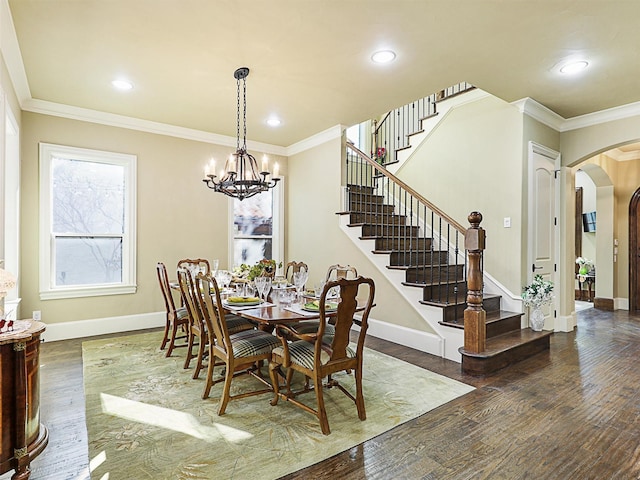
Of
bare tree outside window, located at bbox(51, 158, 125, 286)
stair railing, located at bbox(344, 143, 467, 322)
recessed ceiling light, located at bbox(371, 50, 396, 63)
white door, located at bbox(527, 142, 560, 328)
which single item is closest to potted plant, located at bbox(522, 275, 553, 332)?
white door, located at bbox(527, 142, 560, 328)

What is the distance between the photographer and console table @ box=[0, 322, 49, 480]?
1812 millimetres

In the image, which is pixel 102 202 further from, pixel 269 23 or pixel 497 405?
pixel 497 405

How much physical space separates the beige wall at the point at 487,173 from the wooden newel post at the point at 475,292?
1320mm

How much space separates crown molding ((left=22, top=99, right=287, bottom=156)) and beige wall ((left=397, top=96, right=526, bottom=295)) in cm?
289

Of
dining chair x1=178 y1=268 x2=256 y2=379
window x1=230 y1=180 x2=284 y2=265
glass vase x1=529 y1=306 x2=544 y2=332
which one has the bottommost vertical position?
glass vase x1=529 y1=306 x2=544 y2=332

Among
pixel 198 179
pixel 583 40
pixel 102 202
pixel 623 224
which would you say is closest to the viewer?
pixel 583 40

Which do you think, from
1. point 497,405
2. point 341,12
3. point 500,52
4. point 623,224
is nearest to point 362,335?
point 497,405

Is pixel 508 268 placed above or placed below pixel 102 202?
below

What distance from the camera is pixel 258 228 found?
20.9 feet

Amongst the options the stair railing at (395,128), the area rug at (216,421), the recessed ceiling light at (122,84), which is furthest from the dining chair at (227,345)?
the stair railing at (395,128)

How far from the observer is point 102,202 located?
4.94m

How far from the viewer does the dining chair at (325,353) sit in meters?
2.37

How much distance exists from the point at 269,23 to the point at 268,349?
2485 millimetres

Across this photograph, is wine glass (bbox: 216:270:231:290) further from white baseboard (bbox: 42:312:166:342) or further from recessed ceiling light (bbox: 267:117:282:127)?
recessed ceiling light (bbox: 267:117:282:127)
